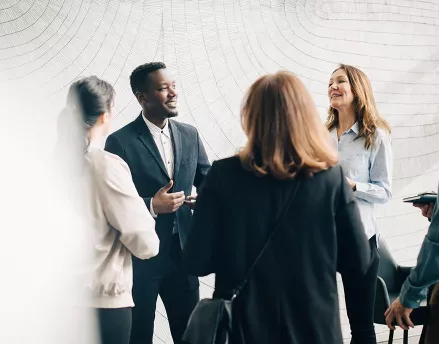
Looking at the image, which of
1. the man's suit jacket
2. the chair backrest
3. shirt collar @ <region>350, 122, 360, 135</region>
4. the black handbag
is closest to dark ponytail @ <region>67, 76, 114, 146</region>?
the man's suit jacket

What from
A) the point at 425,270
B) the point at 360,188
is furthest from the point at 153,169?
the point at 425,270

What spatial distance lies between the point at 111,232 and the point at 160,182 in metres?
0.61

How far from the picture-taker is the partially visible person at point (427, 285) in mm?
1658

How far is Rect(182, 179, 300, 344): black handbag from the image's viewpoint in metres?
1.58

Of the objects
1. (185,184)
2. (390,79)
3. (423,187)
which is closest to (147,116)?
(185,184)

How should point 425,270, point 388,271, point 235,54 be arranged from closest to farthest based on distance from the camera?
point 425,270 < point 388,271 < point 235,54

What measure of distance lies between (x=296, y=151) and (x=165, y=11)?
2079 millimetres

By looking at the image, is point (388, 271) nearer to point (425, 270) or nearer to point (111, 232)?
point (425, 270)

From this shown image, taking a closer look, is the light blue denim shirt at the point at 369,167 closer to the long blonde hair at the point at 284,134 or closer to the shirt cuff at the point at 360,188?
the shirt cuff at the point at 360,188

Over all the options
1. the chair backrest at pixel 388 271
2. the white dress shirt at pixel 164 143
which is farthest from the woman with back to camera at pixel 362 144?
the white dress shirt at pixel 164 143

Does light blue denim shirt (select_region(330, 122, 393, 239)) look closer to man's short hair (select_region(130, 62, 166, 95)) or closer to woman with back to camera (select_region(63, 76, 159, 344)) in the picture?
man's short hair (select_region(130, 62, 166, 95))

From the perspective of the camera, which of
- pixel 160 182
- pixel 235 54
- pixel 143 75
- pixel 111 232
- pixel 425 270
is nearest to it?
pixel 425 270

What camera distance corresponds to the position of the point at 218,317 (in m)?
1.59

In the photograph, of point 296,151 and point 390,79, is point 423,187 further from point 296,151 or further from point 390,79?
point 296,151
